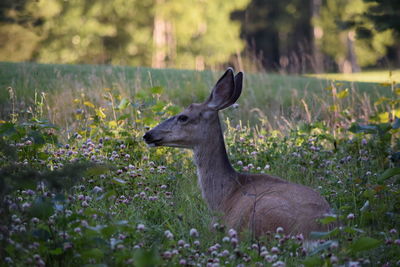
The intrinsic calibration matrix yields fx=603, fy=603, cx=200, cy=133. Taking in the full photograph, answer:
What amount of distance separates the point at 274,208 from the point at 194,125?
4.16 feet

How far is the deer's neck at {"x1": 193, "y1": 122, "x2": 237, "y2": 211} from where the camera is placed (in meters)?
5.13

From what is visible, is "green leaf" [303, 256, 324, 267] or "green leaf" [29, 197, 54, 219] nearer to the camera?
"green leaf" [303, 256, 324, 267]

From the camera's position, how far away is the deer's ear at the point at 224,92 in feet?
16.8

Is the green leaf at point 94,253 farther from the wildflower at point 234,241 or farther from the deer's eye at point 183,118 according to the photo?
the deer's eye at point 183,118

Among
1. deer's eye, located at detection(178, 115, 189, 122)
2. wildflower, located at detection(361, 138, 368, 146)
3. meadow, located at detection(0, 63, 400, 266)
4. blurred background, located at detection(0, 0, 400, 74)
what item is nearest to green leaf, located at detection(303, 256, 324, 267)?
meadow, located at detection(0, 63, 400, 266)

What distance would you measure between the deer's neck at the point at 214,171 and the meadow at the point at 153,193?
140 millimetres

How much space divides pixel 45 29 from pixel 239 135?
1949 centimetres

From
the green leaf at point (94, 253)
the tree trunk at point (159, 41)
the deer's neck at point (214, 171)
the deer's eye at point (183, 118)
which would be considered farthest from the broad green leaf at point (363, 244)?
the tree trunk at point (159, 41)

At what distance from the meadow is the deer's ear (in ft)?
2.75

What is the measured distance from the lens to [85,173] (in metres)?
3.76

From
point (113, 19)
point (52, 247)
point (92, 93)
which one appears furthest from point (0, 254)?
point (113, 19)

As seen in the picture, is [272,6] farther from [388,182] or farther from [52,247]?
[52,247]

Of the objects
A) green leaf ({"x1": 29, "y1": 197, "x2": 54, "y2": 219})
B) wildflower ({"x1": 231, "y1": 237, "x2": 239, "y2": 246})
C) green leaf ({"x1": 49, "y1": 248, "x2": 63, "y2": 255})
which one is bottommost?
wildflower ({"x1": 231, "y1": 237, "x2": 239, "y2": 246})

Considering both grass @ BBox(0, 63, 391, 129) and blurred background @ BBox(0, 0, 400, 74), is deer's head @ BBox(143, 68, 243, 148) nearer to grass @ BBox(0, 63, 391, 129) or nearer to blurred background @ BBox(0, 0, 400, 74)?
grass @ BBox(0, 63, 391, 129)
